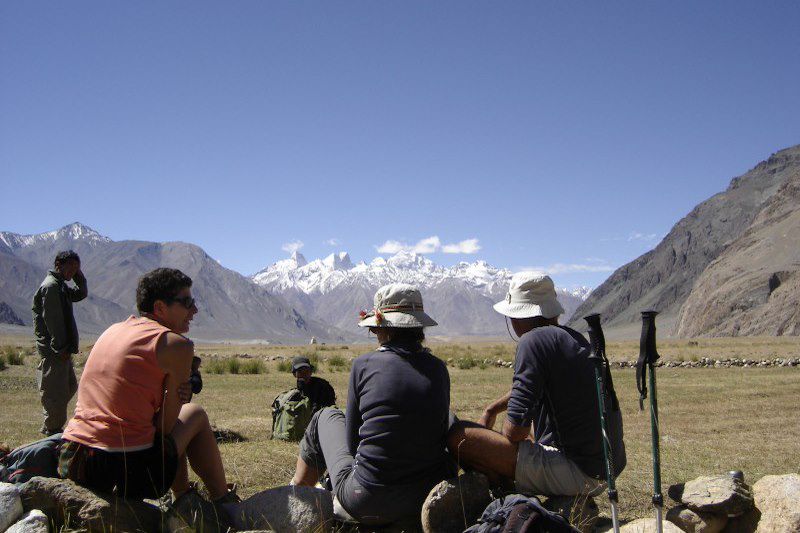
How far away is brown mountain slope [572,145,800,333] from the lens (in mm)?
121938

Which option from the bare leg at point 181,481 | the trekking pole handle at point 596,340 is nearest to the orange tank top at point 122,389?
the bare leg at point 181,481

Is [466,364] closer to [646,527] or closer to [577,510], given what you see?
[577,510]

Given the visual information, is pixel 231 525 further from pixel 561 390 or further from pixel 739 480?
pixel 739 480

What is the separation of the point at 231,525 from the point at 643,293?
447 ft

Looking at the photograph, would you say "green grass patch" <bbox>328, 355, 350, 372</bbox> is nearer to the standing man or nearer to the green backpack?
the green backpack

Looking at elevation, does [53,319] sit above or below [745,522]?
above

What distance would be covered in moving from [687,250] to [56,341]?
440 feet

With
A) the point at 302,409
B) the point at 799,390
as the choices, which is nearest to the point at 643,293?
the point at 799,390

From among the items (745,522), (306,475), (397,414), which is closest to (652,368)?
(397,414)

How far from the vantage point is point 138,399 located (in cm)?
402

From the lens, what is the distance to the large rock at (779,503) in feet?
14.3

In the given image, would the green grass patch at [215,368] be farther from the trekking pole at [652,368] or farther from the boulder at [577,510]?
the trekking pole at [652,368]

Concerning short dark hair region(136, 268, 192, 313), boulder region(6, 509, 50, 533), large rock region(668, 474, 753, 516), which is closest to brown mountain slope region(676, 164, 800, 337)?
large rock region(668, 474, 753, 516)

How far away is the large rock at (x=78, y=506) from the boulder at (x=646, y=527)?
300 cm
